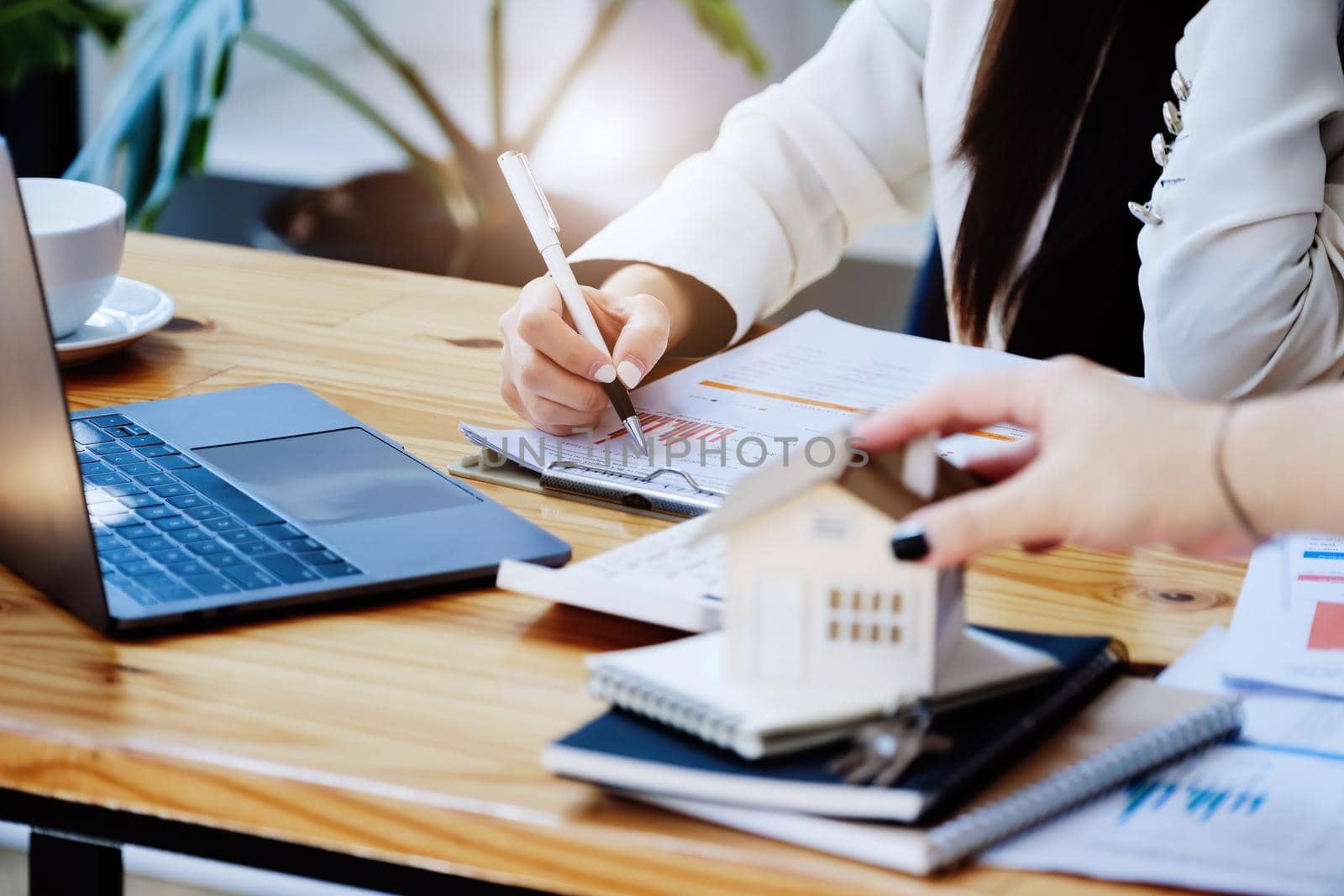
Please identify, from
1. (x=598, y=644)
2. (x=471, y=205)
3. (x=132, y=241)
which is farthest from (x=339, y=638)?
(x=471, y=205)

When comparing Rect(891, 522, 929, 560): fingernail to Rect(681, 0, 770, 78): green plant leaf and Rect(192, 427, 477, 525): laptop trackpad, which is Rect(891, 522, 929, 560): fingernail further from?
Rect(681, 0, 770, 78): green plant leaf

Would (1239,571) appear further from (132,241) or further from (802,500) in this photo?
(132,241)

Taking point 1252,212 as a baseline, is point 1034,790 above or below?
below

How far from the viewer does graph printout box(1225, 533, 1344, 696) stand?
0.57 m

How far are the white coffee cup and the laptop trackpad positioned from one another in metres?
0.20

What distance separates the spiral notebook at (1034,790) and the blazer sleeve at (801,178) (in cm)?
58

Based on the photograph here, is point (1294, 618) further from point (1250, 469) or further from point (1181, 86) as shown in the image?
point (1181, 86)

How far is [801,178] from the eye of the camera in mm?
1191

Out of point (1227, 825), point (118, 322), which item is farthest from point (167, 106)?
point (1227, 825)

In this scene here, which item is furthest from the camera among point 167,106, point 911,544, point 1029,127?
point 167,106

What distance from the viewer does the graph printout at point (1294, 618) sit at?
1.87 feet

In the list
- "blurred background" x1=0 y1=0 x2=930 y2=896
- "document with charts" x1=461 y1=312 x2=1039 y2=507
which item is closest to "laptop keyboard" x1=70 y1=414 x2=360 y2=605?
"document with charts" x1=461 y1=312 x2=1039 y2=507

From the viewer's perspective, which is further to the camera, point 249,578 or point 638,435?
point 638,435

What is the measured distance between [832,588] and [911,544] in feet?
0.10
